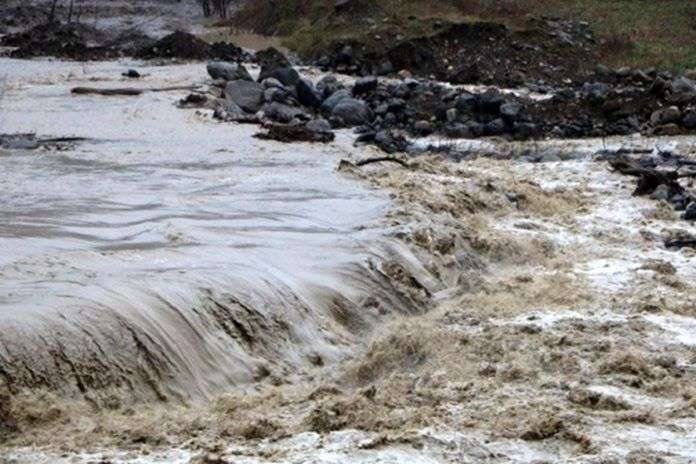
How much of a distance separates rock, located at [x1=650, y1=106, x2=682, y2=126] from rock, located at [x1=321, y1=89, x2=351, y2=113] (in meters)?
4.60

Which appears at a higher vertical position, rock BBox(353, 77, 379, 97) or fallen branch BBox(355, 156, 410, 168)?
rock BBox(353, 77, 379, 97)

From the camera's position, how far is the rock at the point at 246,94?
53.9 feet

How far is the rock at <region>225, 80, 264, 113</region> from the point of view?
16.4m

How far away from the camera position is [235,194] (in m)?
A: 9.47

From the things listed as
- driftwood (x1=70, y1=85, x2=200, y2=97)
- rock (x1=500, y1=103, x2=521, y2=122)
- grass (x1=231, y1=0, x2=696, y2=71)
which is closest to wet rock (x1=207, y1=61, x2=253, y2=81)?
driftwood (x1=70, y1=85, x2=200, y2=97)

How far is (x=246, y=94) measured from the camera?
16703mm

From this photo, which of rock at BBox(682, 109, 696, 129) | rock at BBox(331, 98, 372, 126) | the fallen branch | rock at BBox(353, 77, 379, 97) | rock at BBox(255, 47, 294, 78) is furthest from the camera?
rock at BBox(255, 47, 294, 78)

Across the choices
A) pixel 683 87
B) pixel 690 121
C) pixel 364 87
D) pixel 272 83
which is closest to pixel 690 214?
pixel 690 121

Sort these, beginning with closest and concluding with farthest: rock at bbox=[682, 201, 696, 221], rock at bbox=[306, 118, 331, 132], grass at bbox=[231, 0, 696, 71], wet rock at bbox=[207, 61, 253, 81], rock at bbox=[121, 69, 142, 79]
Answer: rock at bbox=[682, 201, 696, 221] < rock at bbox=[306, 118, 331, 132] < wet rock at bbox=[207, 61, 253, 81] < rock at bbox=[121, 69, 142, 79] < grass at bbox=[231, 0, 696, 71]

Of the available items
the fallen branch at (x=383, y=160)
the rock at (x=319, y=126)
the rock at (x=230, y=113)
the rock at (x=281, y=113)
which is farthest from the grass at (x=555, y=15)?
the fallen branch at (x=383, y=160)

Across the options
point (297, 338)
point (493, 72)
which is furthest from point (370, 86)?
point (297, 338)

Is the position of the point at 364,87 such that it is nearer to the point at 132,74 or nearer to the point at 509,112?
the point at 509,112

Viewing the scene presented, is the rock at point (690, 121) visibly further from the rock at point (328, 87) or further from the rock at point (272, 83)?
the rock at point (272, 83)

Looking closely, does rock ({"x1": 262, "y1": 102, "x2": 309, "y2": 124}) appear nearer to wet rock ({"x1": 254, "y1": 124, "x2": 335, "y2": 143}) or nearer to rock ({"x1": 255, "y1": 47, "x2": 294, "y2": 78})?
wet rock ({"x1": 254, "y1": 124, "x2": 335, "y2": 143})
